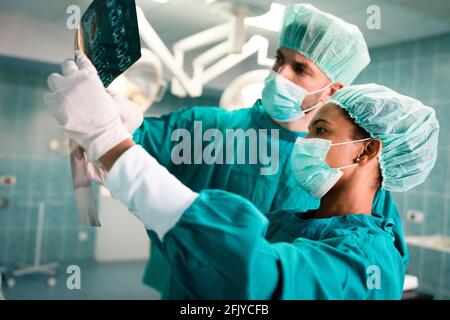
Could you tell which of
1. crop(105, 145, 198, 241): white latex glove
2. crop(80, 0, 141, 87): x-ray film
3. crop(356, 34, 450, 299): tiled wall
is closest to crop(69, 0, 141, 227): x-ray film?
crop(80, 0, 141, 87): x-ray film

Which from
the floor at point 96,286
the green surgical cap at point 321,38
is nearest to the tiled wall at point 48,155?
the floor at point 96,286

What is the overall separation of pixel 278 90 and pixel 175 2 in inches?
41.2

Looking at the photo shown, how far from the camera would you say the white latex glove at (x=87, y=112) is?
53cm

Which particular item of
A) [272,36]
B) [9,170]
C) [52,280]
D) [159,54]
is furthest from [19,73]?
[272,36]

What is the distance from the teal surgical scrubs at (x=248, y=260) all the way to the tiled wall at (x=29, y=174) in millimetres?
3739

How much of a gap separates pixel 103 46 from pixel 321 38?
0.47 metres

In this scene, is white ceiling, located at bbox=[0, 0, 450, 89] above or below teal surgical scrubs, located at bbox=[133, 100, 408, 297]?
above

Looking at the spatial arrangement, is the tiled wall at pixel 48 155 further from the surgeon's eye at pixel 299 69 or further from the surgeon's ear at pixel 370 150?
the surgeon's ear at pixel 370 150

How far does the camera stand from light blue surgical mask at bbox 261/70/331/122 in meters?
0.91

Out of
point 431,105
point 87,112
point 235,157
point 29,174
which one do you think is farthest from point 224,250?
point 29,174

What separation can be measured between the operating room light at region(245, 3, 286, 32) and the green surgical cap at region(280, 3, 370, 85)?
0.21 feet

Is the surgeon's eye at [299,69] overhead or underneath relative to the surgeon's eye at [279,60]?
underneath

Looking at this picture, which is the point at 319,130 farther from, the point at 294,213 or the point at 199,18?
the point at 199,18

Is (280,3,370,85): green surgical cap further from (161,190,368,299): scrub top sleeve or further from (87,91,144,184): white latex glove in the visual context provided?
(161,190,368,299): scrub top sleeve
